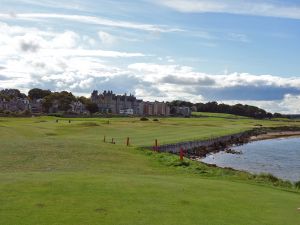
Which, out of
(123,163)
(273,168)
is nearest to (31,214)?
(123,163)

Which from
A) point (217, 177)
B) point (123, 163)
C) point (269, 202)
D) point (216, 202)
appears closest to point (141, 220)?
point (216, 202)

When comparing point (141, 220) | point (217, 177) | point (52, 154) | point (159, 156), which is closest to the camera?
point (141, 220)

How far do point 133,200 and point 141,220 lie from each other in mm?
2595

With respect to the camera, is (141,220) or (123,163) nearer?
(141,220)

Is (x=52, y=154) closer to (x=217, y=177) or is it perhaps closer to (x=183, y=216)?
(x=217, y=177)

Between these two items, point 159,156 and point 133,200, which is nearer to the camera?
point 133,200

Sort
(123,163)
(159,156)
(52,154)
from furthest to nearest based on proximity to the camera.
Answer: (159,156) → (52,154) → (123,163)

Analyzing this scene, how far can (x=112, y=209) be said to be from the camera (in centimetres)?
1402

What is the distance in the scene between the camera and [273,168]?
49.9 metres

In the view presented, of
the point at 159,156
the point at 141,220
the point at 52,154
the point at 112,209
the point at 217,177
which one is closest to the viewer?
the point at 141,220

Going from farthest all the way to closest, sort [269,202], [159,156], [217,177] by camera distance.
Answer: [159,156]
[217,177]
[269,202]

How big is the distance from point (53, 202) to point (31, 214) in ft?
5.45

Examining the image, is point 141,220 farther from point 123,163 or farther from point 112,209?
point 123,163

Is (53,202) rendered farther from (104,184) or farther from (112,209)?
(104,184)
